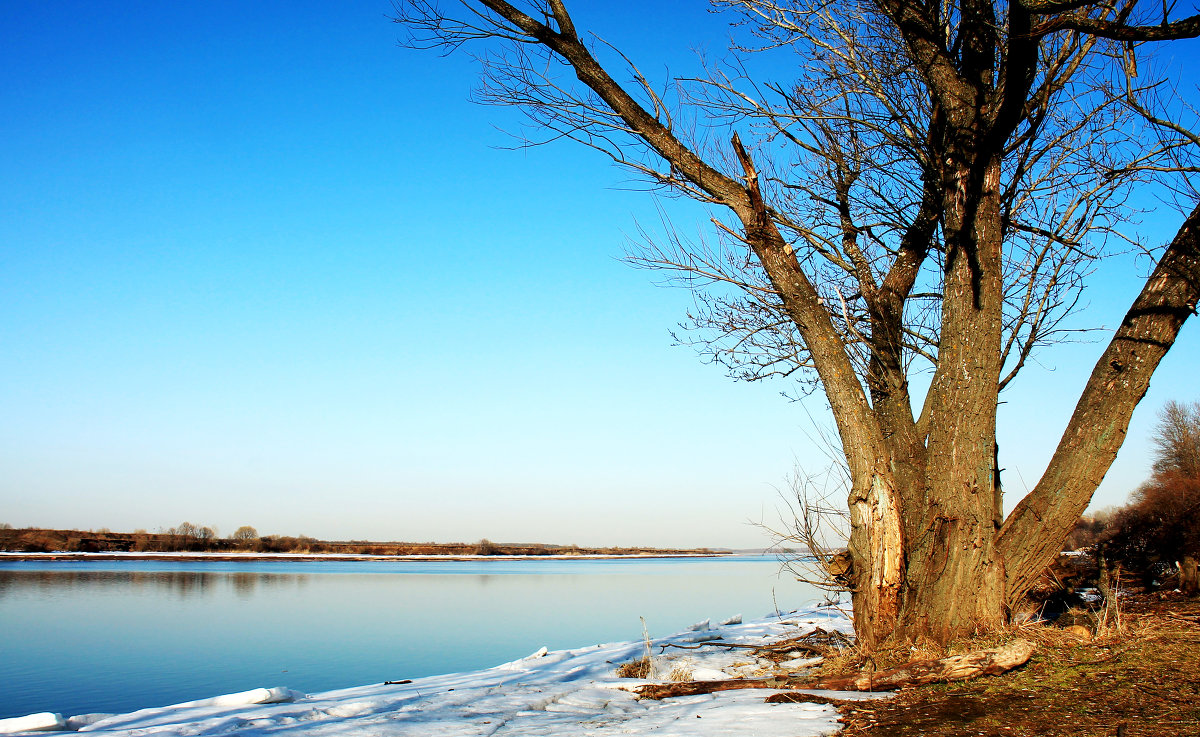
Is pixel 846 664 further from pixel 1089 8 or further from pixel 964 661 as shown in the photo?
pixel 1089 8

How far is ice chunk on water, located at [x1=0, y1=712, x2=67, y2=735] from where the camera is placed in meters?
4.64

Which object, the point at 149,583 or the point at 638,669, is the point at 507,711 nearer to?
the point at 638,669

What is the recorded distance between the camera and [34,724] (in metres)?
4.65

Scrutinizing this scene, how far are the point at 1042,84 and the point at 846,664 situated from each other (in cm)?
471

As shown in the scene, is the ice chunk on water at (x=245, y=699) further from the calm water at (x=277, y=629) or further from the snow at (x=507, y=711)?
the calm water at (x=277, y=629)

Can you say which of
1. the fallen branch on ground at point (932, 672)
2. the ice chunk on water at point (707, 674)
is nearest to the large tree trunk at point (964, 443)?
the fallen branch on ground at point (932, 672)

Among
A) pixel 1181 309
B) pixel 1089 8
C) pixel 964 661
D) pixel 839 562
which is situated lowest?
pixel 964 661

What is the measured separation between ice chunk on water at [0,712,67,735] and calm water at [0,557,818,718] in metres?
2.16

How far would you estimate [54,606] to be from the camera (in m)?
14.8

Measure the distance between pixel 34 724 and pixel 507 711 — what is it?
3.07m

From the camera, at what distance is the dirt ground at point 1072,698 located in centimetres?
309

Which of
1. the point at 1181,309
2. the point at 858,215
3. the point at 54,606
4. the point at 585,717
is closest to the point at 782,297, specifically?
the point at 858,215

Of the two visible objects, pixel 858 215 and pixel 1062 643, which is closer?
pixel 1062 643

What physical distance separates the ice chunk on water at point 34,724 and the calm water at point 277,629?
2163 mm
